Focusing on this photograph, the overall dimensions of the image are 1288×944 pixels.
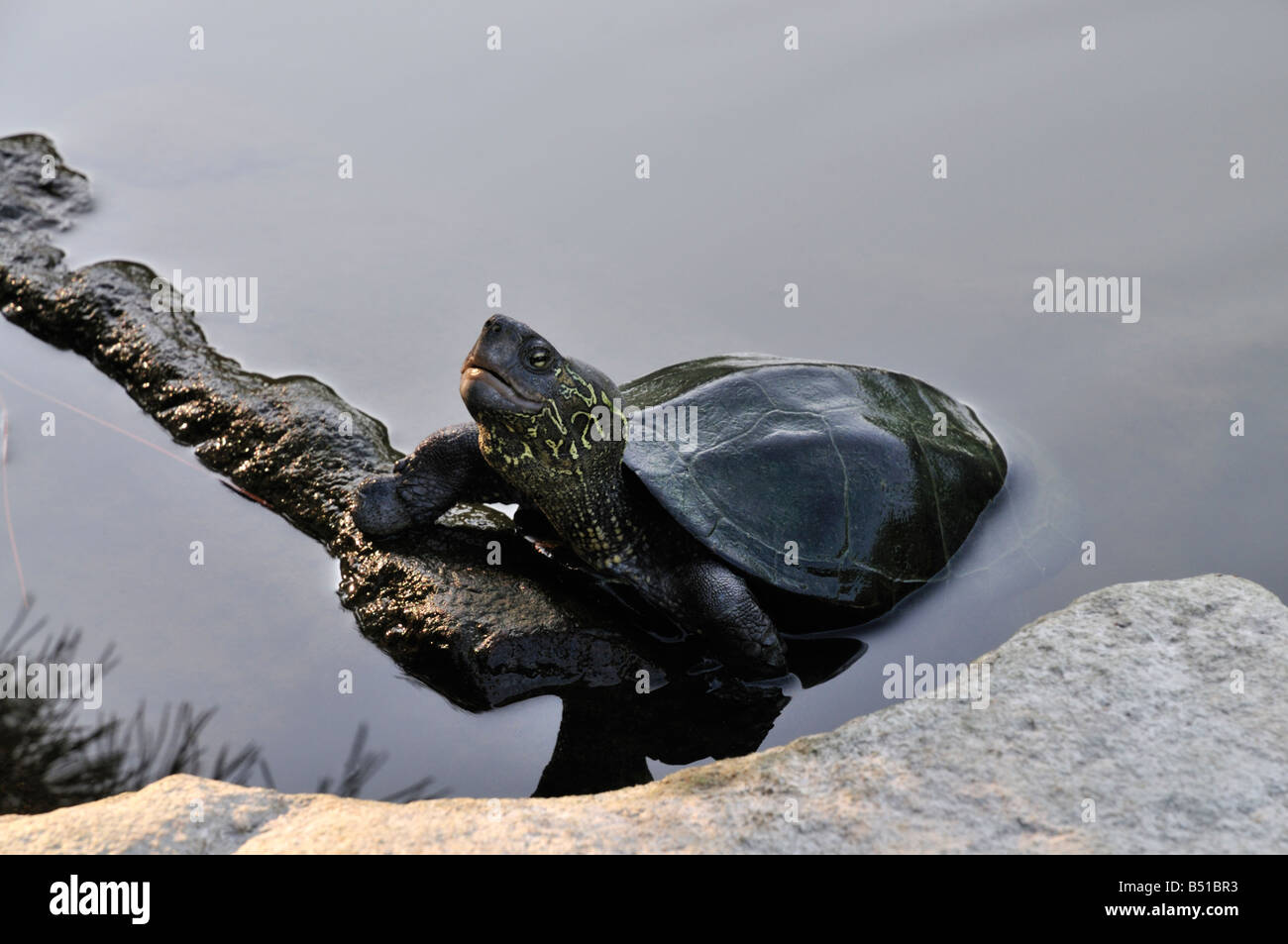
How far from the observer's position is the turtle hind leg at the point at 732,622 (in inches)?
150

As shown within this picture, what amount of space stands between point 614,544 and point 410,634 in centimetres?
83

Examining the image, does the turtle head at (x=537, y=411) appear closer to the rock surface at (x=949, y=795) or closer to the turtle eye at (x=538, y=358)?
the turtle eye at (x=538, y=358)

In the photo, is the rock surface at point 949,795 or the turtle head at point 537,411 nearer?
the rock surface at point 949,795

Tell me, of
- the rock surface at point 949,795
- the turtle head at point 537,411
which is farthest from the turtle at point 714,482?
the rock surface at point 949,795

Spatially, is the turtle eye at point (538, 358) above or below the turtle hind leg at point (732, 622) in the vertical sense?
above

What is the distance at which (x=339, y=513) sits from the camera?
441 cm

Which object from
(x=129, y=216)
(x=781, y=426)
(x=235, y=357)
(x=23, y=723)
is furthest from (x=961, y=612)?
(x=129, y=216)

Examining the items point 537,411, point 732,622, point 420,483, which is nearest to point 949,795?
point 732,622

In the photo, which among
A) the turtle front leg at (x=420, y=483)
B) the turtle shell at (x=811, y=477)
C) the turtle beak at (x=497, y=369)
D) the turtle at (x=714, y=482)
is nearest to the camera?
the turtle beak at (x=497, y=369)

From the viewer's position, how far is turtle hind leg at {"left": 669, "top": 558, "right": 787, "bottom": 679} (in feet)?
12.5

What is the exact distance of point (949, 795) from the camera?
101 inches

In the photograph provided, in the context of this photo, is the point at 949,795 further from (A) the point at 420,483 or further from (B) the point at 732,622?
(A) the point at 420,483

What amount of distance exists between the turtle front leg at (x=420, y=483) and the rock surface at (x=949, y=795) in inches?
60.7

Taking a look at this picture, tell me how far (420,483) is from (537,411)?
0.79 metres
